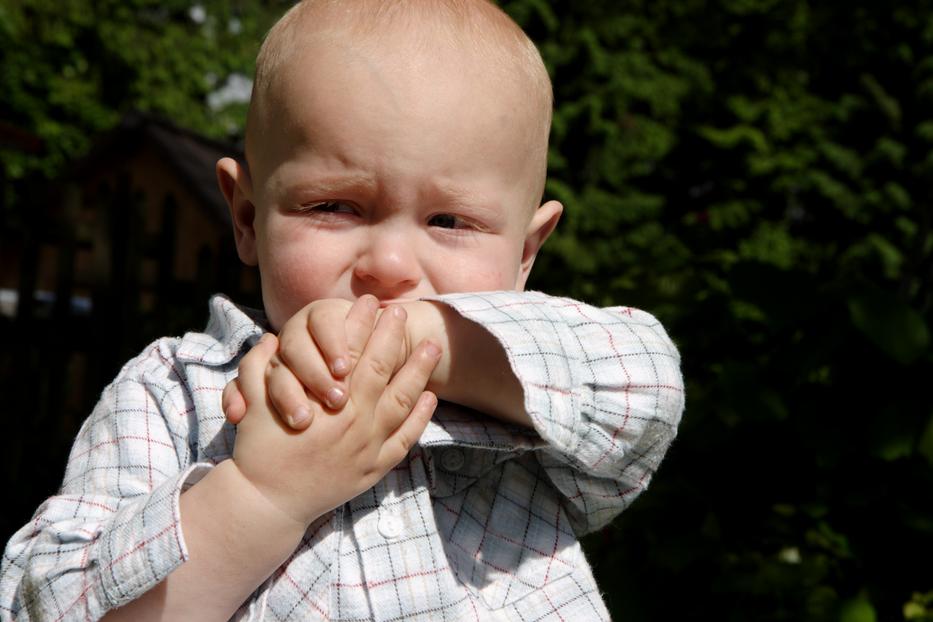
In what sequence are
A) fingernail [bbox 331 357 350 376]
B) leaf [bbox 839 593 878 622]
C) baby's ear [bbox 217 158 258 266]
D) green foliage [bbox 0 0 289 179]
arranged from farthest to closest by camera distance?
green foliage [bbox 0 0 289 179], leaf [bbox 839 593 878 622], baby's ear [bbox 217 158 258 266], fingernail [bbox 331 357 350 376]

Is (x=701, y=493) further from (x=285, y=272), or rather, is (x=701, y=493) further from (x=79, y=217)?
(x=79, y=217)

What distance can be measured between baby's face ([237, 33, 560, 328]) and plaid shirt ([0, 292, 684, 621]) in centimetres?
10

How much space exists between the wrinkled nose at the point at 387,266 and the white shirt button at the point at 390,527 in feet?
0.98

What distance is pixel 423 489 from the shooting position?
49.1 inches

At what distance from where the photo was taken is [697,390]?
8.98 feet

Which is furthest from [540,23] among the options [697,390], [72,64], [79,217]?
[697,390]

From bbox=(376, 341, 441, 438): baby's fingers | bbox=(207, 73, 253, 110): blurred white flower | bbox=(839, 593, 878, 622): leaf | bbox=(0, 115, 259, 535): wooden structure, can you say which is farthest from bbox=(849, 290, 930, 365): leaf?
bbox=(207, 73, 253, 110): blurred white flower

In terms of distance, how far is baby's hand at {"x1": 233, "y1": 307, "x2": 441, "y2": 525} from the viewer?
1.07 m

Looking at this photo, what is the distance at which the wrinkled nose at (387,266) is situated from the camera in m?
1.21

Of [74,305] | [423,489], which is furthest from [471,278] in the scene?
[74,305]

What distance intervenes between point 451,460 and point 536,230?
1.42ft

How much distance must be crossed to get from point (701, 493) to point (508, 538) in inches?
47.1

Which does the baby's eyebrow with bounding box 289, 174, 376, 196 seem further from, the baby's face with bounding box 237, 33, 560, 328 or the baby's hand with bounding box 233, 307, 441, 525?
the baby's hand with bounding box 233, 307, 441, 525

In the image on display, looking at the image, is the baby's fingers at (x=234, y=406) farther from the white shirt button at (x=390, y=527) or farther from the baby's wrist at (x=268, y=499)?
the white shirt button at (x=390, y=527)
